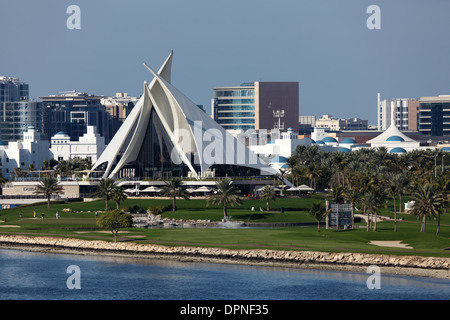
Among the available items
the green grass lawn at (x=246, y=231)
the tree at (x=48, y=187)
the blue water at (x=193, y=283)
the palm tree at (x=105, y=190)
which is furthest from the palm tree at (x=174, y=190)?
the blue water at (x=193, y=283)

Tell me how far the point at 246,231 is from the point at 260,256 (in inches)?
652

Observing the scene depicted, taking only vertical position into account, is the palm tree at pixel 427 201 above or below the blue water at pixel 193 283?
above

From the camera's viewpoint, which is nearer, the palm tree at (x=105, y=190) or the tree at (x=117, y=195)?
the tree at (x=117, y=195)

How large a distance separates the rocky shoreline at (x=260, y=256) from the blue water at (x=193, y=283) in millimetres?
1505

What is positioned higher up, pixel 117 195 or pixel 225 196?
pixel 225 196

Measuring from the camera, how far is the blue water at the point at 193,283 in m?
75.2

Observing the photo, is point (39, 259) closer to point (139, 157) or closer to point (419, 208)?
point (419, 208)

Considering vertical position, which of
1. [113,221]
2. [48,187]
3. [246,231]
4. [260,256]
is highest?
[48,187]

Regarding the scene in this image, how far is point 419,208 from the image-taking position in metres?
99.5

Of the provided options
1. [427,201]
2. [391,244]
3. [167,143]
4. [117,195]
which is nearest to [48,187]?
[117,195]

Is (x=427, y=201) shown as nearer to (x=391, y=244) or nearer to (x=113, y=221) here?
(x=391, y=244)

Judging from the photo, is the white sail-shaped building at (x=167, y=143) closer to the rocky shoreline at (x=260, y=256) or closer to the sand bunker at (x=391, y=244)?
the rocky shoreline at (x=260, y=256)

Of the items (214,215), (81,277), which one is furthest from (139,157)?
(81,277)

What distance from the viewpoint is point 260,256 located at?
292 ft
